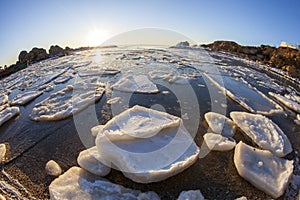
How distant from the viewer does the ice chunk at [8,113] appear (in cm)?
246

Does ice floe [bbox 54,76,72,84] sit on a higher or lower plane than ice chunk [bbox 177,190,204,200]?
higher

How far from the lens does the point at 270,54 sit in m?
8.08

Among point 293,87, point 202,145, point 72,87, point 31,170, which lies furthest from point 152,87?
point 293,87

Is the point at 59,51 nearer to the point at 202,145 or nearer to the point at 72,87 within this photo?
the point at 72,87

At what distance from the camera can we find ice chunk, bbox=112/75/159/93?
3.13 m

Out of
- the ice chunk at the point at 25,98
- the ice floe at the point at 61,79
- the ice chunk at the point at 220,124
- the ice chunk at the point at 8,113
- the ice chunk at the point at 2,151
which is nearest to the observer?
the ice chunk at the point at 2,151

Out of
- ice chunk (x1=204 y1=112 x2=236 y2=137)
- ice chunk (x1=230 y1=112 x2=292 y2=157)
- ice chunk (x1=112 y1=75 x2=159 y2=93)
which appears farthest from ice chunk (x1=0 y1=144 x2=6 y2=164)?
ice chunk (x1=230 y1=112 x2=292 y2=157)

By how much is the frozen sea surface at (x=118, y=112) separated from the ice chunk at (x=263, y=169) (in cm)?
5

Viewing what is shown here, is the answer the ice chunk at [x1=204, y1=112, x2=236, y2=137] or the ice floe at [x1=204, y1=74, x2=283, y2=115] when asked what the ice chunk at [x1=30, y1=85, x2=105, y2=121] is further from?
the ice floe at [x1=204, y1=74, x2=283, y2=115]

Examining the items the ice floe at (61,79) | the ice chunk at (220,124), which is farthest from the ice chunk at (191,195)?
the ice floe at (61,79)

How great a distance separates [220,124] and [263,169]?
26.0 inches

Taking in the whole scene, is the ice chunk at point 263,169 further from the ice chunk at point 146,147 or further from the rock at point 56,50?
the rock at point 56,50

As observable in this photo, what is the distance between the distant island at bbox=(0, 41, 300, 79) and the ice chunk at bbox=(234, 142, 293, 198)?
4551 millimetres

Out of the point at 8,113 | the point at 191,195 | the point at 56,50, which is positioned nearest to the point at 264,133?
the point at 191,195
